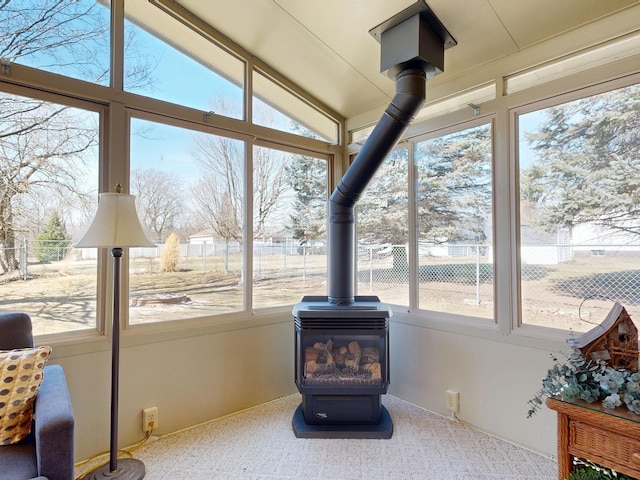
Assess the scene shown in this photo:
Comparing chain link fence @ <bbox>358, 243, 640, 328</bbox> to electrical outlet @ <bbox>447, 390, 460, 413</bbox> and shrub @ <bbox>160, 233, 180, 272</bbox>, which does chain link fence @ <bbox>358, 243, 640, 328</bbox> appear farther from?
shrub @ <bbox>160, 233, 180, 272</bbox>

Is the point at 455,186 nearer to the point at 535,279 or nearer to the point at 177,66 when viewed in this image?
the point at 535,279

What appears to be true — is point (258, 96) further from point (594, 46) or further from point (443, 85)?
point (594, 46)

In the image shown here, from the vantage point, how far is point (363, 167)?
2.34 meters

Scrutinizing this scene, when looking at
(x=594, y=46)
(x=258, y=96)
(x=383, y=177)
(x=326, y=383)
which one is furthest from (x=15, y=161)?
(x=594, y=46)

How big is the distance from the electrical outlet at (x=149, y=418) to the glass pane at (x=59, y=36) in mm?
2085

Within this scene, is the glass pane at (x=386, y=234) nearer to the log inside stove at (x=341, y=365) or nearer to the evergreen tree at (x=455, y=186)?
the evergreen tree at (x=455, y=186)

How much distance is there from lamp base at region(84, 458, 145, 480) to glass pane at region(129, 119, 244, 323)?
81 cm

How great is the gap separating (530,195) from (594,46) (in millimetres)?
Result: 860

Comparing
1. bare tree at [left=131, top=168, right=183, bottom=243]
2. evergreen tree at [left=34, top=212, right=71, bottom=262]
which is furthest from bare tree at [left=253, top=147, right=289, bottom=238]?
evergreen tree at [left=34, top=212, right=71, bottom=262]

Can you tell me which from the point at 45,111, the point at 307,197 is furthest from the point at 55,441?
the point at 307,197

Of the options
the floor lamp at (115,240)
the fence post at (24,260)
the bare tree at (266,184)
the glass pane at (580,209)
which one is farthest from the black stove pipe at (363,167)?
the fence post at (24,260)

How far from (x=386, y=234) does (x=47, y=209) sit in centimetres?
239

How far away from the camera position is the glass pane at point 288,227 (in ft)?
9.52

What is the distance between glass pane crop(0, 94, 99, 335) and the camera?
1.93m
